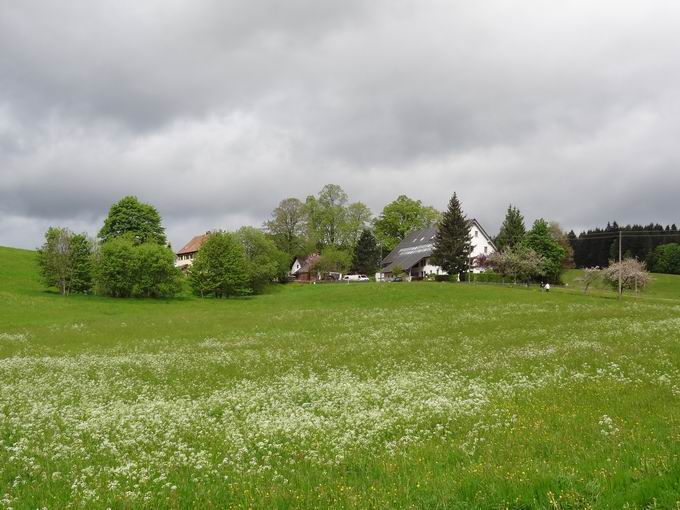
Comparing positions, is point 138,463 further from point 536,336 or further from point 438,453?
point 536,336

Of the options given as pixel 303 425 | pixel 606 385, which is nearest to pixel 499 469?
pixel 303 425

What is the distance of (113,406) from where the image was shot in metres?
14.8

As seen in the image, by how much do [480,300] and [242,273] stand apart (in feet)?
137

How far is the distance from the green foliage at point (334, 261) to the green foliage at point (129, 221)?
38.4 meters

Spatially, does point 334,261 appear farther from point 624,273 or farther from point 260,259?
point 624,273

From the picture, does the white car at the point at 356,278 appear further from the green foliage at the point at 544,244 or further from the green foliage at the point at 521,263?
the green foliage at the point at 544,244

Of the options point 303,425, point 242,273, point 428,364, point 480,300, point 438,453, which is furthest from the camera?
point 242,273

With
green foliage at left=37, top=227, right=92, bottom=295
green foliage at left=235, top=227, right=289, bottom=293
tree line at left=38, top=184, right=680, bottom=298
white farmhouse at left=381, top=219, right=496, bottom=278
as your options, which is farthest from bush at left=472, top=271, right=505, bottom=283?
green foliage at left=37, top=227, right=92, bottom=295

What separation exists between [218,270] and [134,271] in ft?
44.0

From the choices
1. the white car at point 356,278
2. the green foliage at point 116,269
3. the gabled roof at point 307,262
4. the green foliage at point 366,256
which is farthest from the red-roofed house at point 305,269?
Answer: the green foliage at point 116,269

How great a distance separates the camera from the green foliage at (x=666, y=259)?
129 m

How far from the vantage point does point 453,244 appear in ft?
291

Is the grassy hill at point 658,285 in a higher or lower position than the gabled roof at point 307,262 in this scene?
lower

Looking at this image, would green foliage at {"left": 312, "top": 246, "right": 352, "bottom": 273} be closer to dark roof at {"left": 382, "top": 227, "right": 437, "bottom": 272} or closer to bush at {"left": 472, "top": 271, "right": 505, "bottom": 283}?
dark roof at {"left": 382, "top": 227, "right": 437, "bottom": 272}
